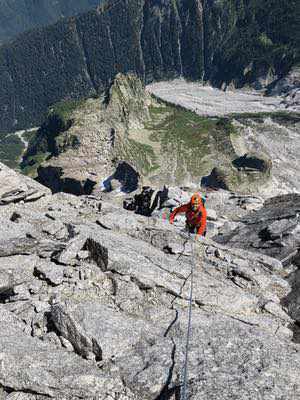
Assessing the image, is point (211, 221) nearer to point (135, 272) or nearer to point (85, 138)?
point (135, 272)

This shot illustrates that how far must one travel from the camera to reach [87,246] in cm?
2069

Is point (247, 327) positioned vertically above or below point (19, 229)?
below

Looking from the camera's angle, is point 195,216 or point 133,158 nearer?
point 195,216

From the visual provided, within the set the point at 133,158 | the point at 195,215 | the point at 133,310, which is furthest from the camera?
the point at 133,158

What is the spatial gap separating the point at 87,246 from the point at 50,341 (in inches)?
247

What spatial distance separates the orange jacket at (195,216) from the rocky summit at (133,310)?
922 millimetres

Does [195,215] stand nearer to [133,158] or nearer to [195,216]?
[195,216]

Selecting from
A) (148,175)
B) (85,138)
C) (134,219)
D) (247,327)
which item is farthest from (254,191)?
(247,327)

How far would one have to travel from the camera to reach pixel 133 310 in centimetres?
1762

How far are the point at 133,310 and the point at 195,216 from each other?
9.95 m

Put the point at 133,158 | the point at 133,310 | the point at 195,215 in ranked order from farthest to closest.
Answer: the point at 133,158, the point at 195,215, the point at 133,310

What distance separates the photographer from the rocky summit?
13172 millimetres

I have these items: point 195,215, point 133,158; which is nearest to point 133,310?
point 195,215

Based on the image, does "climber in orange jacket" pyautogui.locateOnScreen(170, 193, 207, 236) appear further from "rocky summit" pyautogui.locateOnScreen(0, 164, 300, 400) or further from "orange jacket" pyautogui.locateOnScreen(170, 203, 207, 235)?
"rocky summit" pyautogui.locateOnScreen(0, 164, 300, 400)
